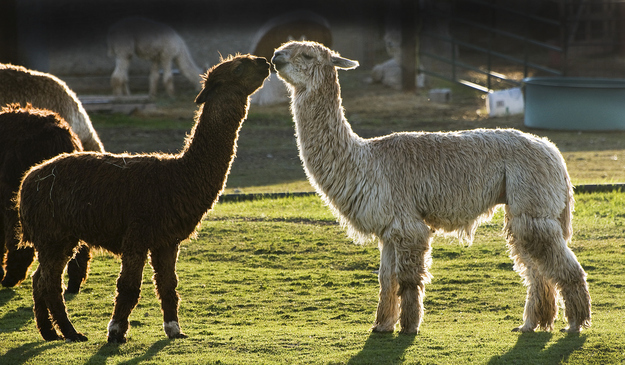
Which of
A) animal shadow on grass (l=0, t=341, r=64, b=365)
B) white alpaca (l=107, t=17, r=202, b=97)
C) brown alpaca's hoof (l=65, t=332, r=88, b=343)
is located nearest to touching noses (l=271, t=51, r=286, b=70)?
brown alpaca's hoof (l=65, t=332, r=88, b=343)

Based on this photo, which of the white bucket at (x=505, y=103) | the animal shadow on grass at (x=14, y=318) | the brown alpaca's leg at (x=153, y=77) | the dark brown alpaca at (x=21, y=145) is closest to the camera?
the animal shadow on grass at (x=14, y=318)

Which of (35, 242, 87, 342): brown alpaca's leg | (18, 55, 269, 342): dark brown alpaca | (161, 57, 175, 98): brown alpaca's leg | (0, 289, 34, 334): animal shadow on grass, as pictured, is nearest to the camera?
(18, 55, 269, 342): dark brown alpaca

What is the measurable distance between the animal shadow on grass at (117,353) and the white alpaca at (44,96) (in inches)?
121

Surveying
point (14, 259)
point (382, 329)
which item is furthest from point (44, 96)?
point (382, 329)

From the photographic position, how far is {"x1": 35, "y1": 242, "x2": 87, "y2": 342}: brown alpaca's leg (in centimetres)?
527

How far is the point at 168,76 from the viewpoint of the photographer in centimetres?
2177

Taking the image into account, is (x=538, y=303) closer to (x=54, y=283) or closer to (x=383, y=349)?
(x=383, y=349)

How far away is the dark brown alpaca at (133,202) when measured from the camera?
511 centimetres

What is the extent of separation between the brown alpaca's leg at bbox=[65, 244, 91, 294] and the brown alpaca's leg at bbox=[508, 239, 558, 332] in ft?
11.9

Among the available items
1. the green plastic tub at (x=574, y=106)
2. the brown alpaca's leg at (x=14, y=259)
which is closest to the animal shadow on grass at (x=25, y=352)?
the brown alpaca's leg at (x=14, y=259)

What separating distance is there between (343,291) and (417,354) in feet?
6.34

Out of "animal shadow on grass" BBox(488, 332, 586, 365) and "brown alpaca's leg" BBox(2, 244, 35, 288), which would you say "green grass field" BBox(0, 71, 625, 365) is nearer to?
"animal shadow on grass" BBox(488, 332, 586, 365)

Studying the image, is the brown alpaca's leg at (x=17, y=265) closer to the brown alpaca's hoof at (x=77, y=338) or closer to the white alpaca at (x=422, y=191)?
the brown alpaca's hoof at (x=77, y=338)

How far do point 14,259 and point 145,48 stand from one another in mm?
15298
